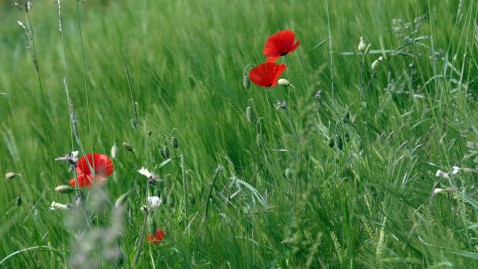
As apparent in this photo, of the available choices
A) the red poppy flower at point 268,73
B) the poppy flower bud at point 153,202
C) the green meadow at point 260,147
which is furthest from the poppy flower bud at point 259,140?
the poppy flower bud at point 153,202

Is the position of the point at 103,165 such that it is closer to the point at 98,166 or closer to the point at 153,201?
the point at 98,166

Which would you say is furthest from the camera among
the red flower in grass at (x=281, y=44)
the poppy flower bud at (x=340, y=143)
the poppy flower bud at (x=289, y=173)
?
the red flower in grass at (x=281, y=44)

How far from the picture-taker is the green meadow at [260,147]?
1257mm

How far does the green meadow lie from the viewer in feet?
4.12

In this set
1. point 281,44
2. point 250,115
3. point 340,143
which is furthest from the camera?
point 281,44

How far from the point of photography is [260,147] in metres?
1.62

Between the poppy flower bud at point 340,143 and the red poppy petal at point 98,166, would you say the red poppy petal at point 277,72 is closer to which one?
the poppy flower bud at point 340,143

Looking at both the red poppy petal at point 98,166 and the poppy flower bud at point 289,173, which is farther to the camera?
the red poppy petal at point 98,166

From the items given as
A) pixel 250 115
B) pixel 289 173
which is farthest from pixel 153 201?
pixel 250 115

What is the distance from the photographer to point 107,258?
4.05 feet


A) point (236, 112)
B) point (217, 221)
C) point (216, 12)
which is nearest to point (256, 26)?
point (216, 12)

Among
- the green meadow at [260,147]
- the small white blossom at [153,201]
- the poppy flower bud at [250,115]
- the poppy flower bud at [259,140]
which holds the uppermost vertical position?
the poppy flower bud at [250,115]

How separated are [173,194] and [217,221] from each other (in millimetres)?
198

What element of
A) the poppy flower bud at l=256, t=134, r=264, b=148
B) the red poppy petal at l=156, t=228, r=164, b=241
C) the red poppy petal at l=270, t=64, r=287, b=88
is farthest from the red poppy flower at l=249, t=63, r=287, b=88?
the red poppy petal at l=156, t=228, r=164, b=241
